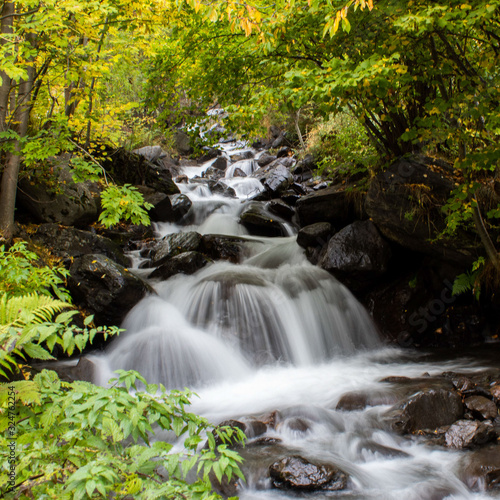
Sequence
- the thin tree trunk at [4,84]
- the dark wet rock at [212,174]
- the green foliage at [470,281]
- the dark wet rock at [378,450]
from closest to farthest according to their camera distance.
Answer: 1. the dark wet rock at [378,450]
2. the thin tree trunk at [4,84]
3. the green foliage at [470,281]
4. the dark wet rock at [212,174]

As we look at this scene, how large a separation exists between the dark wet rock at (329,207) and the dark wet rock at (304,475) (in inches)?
252

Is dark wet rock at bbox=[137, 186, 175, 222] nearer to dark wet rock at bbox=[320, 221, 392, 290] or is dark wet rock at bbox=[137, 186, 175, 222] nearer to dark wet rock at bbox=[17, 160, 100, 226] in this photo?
dark wet rock at bbox=[17, 160, 100, 226]

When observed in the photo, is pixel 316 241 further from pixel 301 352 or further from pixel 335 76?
pixel 335 76

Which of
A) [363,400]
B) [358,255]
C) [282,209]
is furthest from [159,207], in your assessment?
[363,400]

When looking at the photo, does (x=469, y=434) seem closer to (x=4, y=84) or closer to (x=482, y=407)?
(x=482, y=407)

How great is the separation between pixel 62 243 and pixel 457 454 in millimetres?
7423

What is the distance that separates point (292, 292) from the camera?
779 centimetres

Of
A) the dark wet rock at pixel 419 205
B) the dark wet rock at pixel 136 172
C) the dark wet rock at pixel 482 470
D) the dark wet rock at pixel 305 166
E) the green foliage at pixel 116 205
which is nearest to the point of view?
the dark wet rock at pixel 482 470

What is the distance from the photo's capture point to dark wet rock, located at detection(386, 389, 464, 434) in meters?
4.24

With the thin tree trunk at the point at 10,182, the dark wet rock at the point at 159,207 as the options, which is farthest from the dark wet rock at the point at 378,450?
the dark wet rock at the point at 159,207

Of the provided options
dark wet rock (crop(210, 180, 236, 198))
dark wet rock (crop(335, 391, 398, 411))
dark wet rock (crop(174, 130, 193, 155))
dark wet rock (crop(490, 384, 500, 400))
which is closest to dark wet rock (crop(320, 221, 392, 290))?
dark wet rock (crop(335, 391, 398, 411))

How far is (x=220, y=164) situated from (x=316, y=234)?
14.0 meters

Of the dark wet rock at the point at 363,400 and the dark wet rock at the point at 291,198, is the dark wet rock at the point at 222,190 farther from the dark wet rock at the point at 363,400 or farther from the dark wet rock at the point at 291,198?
the dark wet rock at the point at 363,400

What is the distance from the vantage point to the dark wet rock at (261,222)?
11.5m
